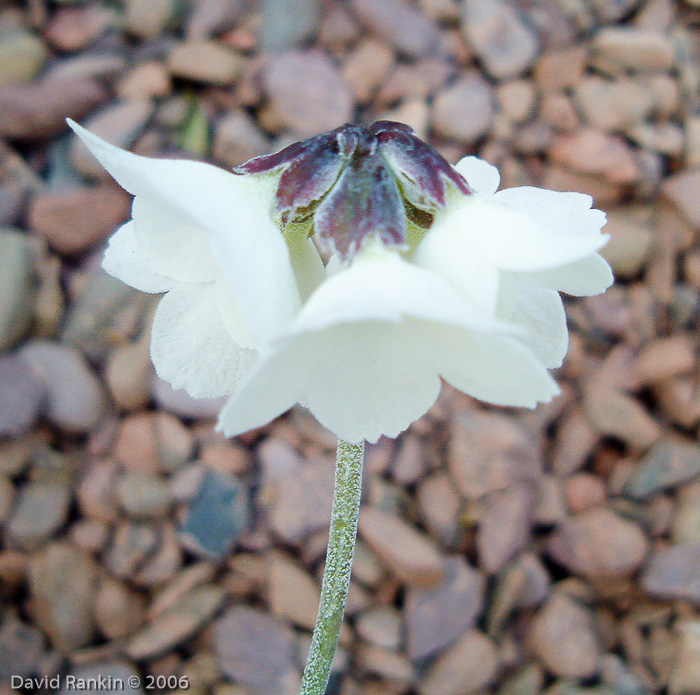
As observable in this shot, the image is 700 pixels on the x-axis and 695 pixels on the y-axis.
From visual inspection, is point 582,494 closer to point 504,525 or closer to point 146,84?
point 504,525

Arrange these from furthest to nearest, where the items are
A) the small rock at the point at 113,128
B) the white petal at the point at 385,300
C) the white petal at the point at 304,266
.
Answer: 1. the small rock at the point at 113,128
2. the white petal at the point at 304,266
3. the white petal at the point at 385,300

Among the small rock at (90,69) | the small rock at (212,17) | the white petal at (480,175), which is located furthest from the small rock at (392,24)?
the white petal at (480,175)

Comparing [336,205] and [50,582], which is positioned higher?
[336,205]

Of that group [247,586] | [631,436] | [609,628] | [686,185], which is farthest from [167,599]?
[686,185]

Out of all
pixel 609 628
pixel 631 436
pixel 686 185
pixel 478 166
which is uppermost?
pixel 478 166

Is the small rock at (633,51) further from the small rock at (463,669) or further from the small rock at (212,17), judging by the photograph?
the small rock at (463,669)

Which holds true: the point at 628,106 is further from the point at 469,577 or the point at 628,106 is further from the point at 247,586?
the point at 247,586
